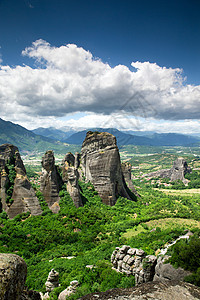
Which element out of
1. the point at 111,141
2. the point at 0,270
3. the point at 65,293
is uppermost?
the point at 111,141

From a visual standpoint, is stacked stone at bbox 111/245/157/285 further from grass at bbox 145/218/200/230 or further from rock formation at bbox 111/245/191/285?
grass at bbox 145/218/200/230

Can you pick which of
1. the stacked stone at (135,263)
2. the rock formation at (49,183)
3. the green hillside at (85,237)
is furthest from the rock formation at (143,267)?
the rock formation at (49,183)

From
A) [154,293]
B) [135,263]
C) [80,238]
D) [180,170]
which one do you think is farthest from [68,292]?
[180,170]

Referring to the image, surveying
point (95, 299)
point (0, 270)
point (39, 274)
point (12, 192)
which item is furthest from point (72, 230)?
point (0, 270)

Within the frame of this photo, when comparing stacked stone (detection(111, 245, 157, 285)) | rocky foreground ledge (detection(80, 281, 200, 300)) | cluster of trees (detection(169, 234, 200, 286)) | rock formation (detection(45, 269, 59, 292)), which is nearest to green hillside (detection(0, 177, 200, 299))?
rock formation (detection(45, 269, 59, 292))

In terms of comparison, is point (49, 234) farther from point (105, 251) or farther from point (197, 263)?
point (197, 263)

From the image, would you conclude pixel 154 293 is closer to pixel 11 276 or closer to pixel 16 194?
pixel 11 276
